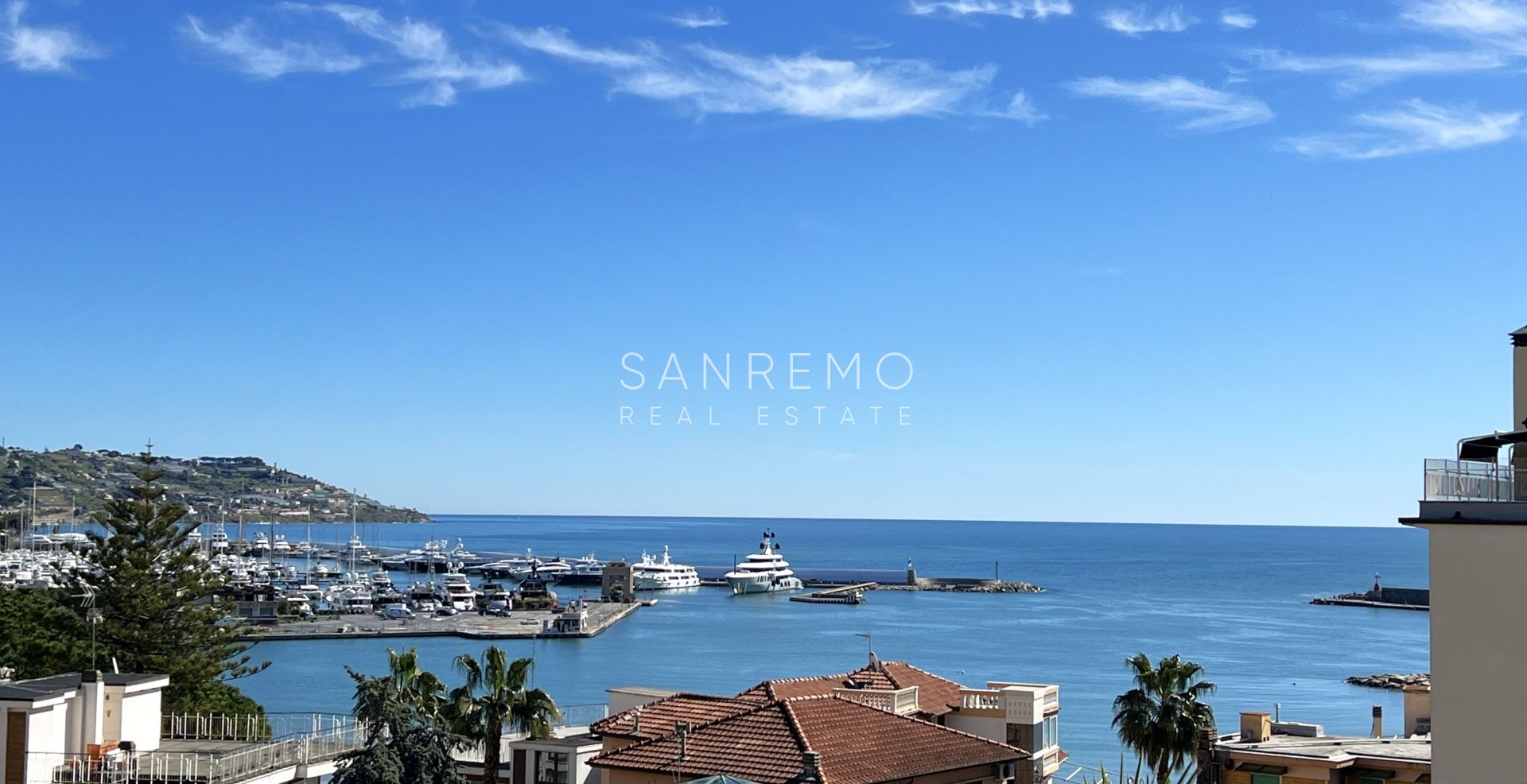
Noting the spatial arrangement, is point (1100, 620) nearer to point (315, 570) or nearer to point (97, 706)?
point (315, 570)

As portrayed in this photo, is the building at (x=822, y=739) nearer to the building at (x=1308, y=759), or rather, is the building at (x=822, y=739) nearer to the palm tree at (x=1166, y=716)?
the palm tree at (x=1166, y=716)

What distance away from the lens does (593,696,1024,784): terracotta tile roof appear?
20.1 m

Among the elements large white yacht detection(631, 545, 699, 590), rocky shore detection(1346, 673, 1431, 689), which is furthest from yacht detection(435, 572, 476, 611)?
rocky shore detection(1346, 673, 1431, 689)

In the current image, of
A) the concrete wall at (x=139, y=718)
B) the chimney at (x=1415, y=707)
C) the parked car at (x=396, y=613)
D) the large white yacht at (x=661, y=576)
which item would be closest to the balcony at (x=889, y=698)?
the chimney at (x=1415, y=707)

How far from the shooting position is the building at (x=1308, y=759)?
19.2 metres

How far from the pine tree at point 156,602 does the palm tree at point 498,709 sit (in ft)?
42.4

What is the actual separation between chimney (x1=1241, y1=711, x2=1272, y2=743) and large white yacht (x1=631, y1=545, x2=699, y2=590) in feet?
416

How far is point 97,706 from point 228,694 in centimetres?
2049

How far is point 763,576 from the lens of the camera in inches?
6068

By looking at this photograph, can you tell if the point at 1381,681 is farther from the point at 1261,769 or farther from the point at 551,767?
the point at 551,767

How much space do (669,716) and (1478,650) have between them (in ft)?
55.8

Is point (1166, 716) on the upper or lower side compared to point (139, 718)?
lower

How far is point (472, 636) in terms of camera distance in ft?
338

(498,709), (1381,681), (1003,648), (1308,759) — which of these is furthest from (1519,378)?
(1003,648)
